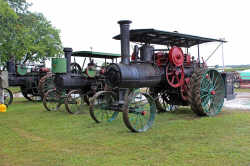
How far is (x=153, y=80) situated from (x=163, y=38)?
1.45 meters

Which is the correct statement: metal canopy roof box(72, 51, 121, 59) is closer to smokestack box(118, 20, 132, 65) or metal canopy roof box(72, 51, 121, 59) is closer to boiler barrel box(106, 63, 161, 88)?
boiler barrel box(106, 63, 161, 88)

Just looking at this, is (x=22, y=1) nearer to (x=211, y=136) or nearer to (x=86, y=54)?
(x=86, y=54)

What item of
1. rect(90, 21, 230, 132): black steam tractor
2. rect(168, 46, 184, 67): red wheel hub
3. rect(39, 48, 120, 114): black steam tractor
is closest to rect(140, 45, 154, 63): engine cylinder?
rect(90, 21, 230, 132): black steam tractor

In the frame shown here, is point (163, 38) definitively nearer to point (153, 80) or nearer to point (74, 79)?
point (153, 80)

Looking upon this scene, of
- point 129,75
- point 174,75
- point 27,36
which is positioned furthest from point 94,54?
point 27,36

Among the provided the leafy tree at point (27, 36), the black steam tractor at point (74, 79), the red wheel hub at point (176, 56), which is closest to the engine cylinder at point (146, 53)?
the red wheel hub at point (176, 56)

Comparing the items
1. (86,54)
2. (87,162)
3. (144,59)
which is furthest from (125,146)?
(86,54)

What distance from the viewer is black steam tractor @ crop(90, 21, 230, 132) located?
5.50 m

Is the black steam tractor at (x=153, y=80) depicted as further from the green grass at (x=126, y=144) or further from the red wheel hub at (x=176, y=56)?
the green grass at (x=126, y=144)

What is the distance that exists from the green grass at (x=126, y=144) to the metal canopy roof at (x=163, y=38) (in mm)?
2168

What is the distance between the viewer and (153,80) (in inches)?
241

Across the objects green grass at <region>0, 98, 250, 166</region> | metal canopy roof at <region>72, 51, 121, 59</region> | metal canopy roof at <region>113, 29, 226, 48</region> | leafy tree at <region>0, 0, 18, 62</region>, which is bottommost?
green grass at <region>0, 98, 250, 166</region>

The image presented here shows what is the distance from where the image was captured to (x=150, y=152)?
3.92 metres

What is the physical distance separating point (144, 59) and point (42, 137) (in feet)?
9.72
